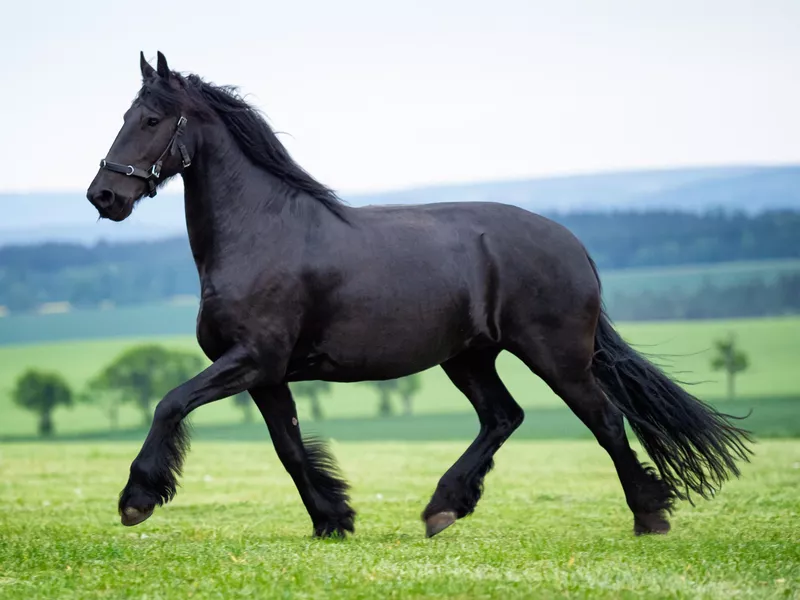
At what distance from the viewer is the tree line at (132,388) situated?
151 ft

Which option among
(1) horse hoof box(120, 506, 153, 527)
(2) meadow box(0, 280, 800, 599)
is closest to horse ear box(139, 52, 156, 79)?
(1) horse hoof box(120, 506, 153, 527)

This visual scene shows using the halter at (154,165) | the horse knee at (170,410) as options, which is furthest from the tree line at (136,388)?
the horse knee at (170,410)

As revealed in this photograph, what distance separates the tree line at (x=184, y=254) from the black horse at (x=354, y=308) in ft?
145

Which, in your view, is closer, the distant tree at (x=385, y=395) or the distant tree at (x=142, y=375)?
the distant tree at (x=142, y=375)

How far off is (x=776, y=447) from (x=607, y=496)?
953cm

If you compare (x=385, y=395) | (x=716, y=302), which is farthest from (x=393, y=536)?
(x=716, y=302)

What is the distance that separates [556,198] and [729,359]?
2332cm

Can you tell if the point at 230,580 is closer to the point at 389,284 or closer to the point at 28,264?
the point at 389,284

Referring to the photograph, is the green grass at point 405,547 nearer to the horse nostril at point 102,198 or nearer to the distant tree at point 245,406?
the horse nostril at point 102,198

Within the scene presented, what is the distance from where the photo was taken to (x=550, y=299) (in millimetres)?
7930

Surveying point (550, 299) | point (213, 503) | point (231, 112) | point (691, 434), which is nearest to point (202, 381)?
point (231, 112)

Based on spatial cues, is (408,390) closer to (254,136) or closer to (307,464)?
(307,464)

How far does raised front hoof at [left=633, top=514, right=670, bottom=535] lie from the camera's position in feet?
26.5

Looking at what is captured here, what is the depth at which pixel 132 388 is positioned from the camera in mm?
46781
